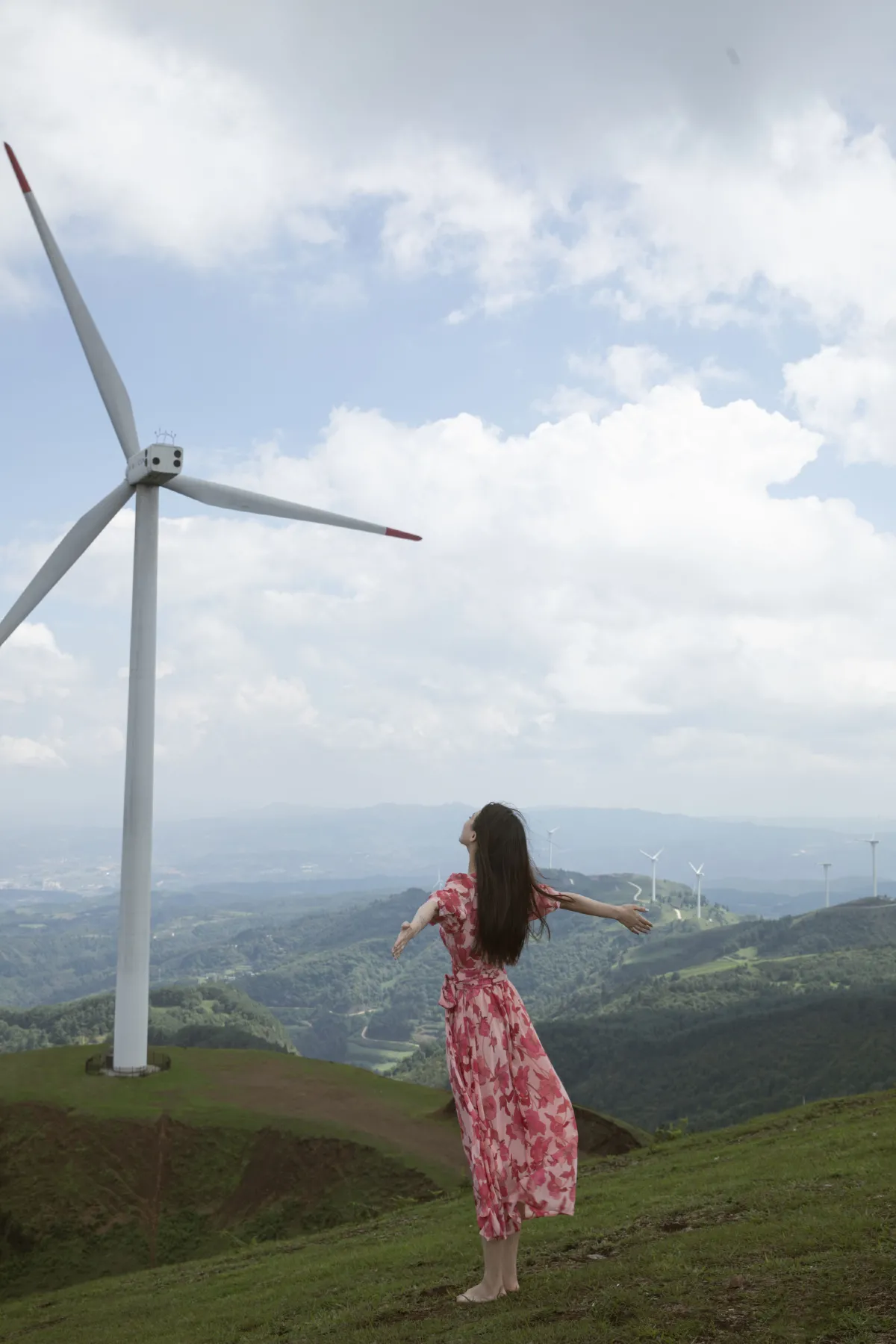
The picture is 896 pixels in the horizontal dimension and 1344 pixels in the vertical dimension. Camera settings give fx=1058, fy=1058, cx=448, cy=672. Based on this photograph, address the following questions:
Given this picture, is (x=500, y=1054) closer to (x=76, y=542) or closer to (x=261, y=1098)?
(x=261, y=1098)

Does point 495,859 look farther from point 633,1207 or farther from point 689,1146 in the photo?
point 689,1146

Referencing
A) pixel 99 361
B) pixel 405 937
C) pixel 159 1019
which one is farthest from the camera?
pixel 159 1019

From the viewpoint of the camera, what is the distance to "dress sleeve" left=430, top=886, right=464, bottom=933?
9.20 m

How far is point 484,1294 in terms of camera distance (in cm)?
955

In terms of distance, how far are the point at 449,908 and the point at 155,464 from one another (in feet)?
104

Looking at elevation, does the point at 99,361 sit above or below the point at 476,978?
above

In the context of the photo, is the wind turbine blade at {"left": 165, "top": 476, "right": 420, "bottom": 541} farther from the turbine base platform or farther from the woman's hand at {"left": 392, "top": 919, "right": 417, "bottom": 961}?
the woman's hand at {"left": 392, "top": 919, "right": 417, "bottom": 961}

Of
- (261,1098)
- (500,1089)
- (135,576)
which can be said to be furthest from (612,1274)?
(135,576)

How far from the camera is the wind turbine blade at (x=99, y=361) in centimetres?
4044

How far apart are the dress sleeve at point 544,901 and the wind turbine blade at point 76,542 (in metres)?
32.4

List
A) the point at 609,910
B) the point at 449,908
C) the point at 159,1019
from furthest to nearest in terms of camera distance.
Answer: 1. the point at 159,1019
2. the point at 609,910
3. the point at 449,908

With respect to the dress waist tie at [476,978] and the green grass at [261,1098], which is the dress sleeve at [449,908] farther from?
the green grass at [261,1098]

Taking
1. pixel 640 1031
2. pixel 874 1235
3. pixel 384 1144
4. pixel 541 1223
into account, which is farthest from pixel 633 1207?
pixel 640 1031

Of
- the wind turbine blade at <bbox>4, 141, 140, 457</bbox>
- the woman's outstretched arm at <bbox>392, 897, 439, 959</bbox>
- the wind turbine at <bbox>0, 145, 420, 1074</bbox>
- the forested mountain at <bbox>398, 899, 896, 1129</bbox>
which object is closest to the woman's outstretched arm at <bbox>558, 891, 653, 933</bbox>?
the woman's outstretched arm at <bbox>392, 897, 439, 959</bbox>
